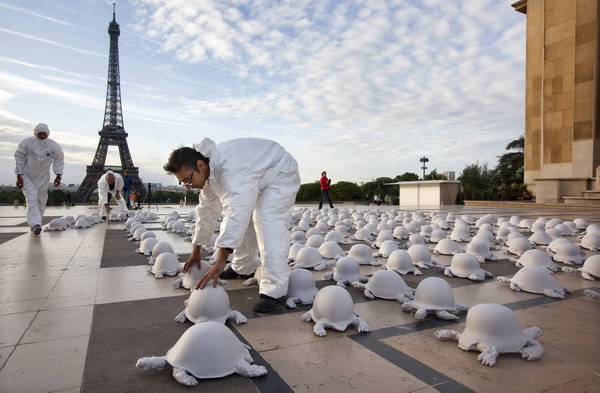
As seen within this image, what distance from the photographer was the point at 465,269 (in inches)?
159

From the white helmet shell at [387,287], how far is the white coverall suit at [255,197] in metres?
0.80

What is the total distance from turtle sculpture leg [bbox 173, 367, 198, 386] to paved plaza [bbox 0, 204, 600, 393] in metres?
0.03

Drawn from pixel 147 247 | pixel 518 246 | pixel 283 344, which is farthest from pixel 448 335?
pixel 147 247

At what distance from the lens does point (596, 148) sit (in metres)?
18.9

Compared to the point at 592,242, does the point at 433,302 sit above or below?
below

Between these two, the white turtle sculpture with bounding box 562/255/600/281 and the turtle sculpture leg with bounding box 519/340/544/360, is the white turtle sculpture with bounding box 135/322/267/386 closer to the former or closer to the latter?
the turtle sculpture leg with bounding box 519/340/544/360

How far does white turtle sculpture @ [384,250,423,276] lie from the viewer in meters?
4.20

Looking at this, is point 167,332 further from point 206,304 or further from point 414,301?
point 414,301

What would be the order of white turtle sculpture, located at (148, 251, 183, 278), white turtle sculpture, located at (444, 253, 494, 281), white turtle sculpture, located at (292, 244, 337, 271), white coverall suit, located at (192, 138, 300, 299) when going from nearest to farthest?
white coverall suit, located at (192, 138, 300, 299) < white turtle sculpture, located at (444, 253, 494, 281) < white turtle sculpture, located at (148, 251, 183, 278) < white turtle sculpture, located at (292, 244, 337, 271)

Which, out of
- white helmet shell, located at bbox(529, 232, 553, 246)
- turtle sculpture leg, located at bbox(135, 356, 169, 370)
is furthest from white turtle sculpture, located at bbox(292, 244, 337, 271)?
white helmet shell, located at bbox(529, 232, 553, 246)

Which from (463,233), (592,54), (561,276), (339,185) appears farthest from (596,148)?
(339,185)

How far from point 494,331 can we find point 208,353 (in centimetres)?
161

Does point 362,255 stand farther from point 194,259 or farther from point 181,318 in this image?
point 181,318

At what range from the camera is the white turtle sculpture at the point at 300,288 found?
3143 mm
